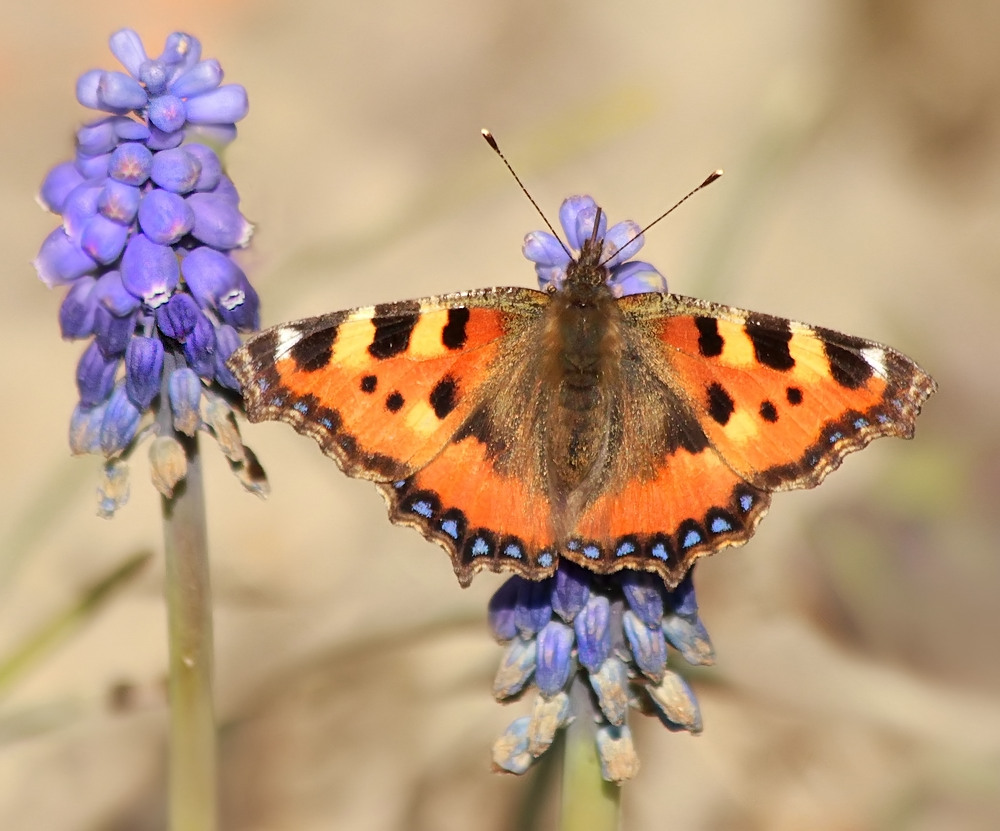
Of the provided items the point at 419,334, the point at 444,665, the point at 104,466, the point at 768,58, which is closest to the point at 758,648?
the point at 444,665

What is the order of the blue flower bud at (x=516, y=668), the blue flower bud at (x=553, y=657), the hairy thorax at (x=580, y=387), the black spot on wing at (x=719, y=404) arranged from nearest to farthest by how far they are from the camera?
the blue flower bud at (x=553, y=657) < the blue flower bud at (x=516, y=668) < the black spot on wing at (x=719, y=404) < the hairy thorax at (x=580, y=387)

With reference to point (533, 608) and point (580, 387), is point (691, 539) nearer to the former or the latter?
point (533, 608)

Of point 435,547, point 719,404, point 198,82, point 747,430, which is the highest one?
point 435,547

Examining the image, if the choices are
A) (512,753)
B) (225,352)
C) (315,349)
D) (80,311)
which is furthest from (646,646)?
(80,311)

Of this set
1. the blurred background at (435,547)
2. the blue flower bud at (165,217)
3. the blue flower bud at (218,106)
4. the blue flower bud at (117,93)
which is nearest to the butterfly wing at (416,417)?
the blue flower bud at (165,217)

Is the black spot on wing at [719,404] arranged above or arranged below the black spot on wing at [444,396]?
below

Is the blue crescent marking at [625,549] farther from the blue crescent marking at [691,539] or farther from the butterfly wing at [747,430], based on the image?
the blue crescent marking at [691,539]

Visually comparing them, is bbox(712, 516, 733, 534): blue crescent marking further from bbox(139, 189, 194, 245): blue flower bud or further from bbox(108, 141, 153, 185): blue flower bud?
bbox(108, 141, 153, 185): blue flower bud
